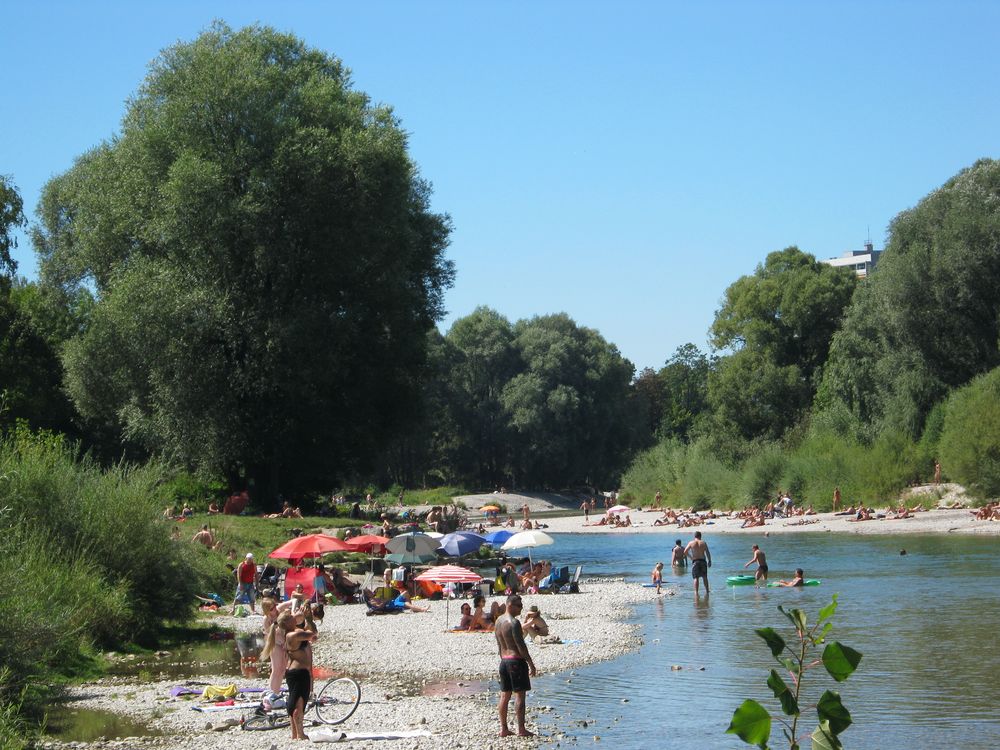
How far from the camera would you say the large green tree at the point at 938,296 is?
53031mm

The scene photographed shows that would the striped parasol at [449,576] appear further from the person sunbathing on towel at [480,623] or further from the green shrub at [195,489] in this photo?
the green shrub at [195,489]

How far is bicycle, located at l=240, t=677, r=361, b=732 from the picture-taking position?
15422 millimetres

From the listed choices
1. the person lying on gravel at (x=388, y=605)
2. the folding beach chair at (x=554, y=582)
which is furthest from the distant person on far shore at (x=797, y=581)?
the person lying on gravel at (x=388, y=605)

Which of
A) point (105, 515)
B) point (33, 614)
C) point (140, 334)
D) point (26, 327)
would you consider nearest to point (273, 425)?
point (140, 334)

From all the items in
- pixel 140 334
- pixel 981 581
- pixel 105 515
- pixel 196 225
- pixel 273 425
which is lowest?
pixel 981 581

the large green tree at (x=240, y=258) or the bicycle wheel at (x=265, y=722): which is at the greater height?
the large green tree at (x=240, y=258)

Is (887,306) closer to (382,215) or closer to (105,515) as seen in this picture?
(382,215)

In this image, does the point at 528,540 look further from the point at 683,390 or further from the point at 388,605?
the point at 683,390

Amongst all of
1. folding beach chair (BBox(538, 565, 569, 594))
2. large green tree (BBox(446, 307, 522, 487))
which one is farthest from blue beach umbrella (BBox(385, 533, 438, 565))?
large green tree (BBox(446, 307, 522, 487))

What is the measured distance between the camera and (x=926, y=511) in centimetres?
5412

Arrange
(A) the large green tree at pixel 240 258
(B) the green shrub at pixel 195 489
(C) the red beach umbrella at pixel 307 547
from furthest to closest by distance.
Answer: (B) the green shrub at pixel 195 489
(A) the large green tree at pixel 240 258
(C) the red beach umbrella at pixel 307 547

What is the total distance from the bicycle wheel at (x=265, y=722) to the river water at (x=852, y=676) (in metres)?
3.67

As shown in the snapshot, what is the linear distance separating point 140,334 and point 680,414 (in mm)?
80498

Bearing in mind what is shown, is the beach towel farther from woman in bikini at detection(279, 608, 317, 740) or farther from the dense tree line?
the dense tree line
